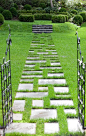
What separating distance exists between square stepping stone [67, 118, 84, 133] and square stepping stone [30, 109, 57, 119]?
28 cm

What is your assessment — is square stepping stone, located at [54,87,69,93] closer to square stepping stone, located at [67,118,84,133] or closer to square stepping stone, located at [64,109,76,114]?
square stepping stone, located at [64,109,76,114]

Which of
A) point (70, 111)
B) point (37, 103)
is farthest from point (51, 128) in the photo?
point (37, 103)

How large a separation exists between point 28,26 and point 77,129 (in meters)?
13.6

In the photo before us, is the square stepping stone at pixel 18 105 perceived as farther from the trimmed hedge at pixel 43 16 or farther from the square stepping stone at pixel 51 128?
the trimmed hedge at pixel 43 16

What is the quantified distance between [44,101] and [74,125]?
39.1 inches

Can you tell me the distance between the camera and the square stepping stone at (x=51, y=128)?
310 centimetres

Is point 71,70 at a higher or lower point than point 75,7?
lower

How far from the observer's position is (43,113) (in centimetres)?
364

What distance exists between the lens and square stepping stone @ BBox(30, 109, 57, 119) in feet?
11.5

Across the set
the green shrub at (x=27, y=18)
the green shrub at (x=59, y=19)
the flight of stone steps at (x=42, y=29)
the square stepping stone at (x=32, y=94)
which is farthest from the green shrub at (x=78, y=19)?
the square stepping stone at (x=32, y=94)

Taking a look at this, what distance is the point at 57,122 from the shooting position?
3350mm

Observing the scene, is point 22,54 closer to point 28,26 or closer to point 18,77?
point 18,77

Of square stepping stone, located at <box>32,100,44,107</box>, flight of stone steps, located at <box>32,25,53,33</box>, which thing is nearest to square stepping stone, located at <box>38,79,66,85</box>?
square stepping stone, located at <box>32,100,44,107</box>

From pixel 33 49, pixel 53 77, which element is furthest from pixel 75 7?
pixel 53 77
